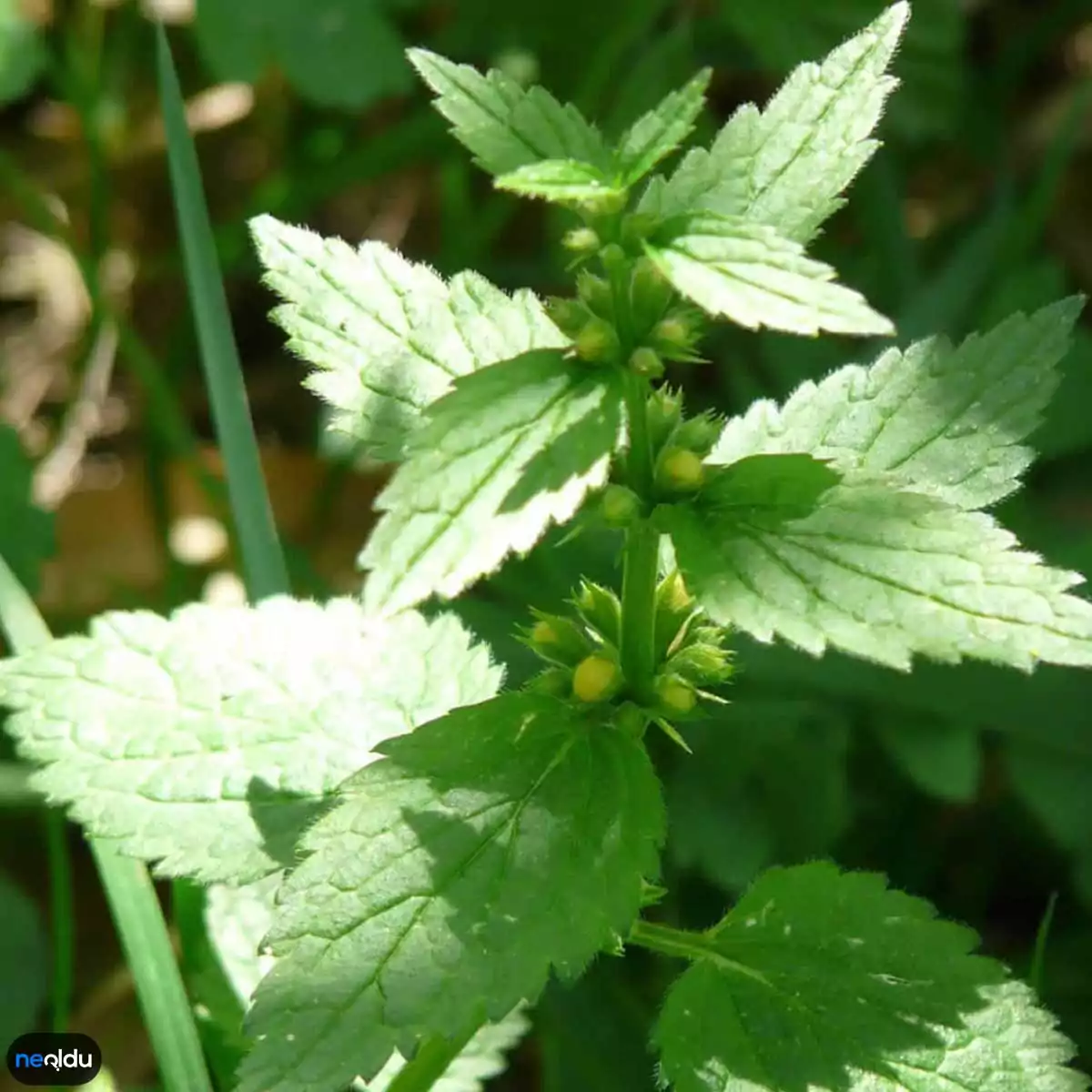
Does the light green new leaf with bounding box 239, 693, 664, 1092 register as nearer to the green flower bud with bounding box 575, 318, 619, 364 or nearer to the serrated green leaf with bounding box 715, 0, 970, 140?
the green flower bud with bounding box 575, 318, 619, 364

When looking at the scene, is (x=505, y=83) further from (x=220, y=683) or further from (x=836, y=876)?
(x=836, y=876)

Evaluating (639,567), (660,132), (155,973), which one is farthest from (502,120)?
(155,973)

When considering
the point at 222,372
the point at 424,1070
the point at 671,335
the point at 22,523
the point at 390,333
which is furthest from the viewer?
the point at 22,523

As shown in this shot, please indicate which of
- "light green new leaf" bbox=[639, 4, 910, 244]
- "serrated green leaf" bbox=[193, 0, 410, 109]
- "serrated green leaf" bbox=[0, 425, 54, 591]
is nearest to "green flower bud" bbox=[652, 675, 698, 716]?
"light green new leaf" bbox=[639, 4, 910, 244]

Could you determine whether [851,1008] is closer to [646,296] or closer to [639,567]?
[639,567]

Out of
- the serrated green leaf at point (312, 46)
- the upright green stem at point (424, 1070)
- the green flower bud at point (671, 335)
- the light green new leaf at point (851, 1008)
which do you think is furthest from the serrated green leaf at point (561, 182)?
the serrated green leaf at point (312, 46)

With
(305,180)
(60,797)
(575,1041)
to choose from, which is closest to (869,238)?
(305,180)
